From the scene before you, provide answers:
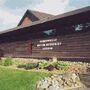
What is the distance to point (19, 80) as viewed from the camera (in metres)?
17.6

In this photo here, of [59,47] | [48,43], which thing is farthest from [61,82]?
[48,43]

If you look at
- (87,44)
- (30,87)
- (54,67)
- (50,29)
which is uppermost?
(50,29)

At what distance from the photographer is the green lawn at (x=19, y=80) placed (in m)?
16.1

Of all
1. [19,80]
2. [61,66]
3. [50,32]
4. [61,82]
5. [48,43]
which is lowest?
[61,82]

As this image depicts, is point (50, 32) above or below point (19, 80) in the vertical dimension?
above

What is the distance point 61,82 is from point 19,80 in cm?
295

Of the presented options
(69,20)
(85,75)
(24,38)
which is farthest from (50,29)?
(85,75)

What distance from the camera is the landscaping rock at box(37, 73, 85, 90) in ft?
50.2

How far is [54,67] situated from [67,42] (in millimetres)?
3822

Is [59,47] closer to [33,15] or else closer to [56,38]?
[56,38]

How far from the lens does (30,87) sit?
15.8 meters

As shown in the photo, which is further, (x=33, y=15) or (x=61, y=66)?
(x=33, y=15)

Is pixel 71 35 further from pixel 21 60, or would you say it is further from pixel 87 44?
pixel 21 60

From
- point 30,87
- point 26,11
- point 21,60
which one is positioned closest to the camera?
point 30,87
